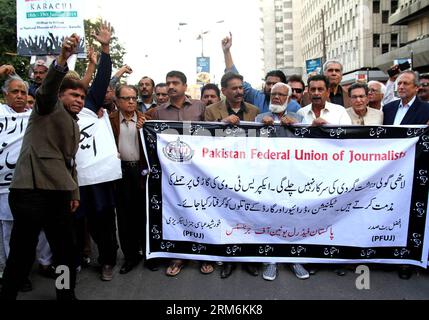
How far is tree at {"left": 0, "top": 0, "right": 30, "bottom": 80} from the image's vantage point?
16.5 meters

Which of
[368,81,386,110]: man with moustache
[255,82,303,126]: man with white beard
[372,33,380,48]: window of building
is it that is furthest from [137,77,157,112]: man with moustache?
[372,33,380,48]: window of building

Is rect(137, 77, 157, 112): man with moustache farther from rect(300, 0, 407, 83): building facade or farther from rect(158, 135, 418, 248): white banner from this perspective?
rect(300, 0, 407, 83): building facade

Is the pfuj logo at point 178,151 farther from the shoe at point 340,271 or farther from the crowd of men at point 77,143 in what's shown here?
the shoe at point 340,271

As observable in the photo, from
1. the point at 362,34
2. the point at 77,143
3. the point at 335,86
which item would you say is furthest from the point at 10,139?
the point at 362,34

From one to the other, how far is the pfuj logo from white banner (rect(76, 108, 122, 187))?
0.50m

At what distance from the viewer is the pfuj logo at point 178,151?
3.92 m

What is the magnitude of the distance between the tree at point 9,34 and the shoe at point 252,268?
15.1 metres

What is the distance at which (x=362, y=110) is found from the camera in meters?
4.66

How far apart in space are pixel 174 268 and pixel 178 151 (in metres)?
1.15

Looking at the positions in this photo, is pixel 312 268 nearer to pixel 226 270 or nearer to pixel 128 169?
pixel 226 270

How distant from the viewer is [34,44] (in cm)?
560

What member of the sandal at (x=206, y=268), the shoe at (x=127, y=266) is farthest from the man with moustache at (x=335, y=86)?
the shoe at (x=127, y=266)
